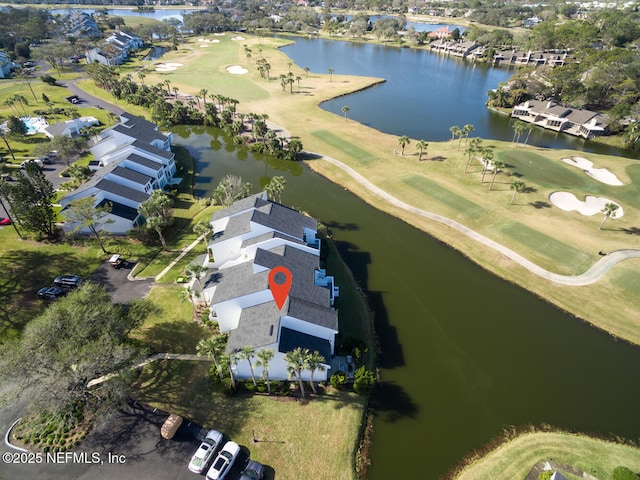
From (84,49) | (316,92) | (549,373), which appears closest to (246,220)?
(549,373)

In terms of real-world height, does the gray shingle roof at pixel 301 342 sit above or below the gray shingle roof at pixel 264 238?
below

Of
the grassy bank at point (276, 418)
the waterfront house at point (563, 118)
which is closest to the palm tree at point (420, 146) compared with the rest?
the waterfront house at point (563, 118)

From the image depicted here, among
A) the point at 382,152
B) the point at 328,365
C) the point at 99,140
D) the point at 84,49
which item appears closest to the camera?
the point at 328,365

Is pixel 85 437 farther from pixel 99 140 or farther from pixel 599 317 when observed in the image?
pixel 99 140

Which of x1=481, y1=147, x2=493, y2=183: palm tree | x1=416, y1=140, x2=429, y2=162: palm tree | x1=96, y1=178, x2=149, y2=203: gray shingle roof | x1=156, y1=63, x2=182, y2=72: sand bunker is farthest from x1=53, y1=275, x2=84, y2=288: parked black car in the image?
x1=156, y1=63, x2=182, y2=72: sand bunker

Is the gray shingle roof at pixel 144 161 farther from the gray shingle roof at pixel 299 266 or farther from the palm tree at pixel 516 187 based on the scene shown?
the palm tree at pixel 516 187

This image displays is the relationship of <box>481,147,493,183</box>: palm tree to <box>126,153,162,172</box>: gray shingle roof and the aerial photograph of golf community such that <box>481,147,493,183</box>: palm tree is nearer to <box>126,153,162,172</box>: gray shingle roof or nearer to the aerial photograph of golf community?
the aerial photograph of golf community
